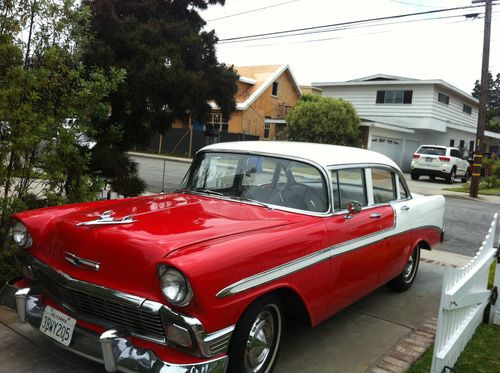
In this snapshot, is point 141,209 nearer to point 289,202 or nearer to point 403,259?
point 289,202

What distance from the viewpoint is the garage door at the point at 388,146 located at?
26.0m

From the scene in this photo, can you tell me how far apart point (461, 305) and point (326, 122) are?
20456mm

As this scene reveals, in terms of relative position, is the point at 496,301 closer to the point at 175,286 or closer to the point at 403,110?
the point at 175,286

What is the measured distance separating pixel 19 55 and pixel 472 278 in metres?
4.17

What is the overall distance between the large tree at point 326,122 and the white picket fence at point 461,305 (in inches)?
758

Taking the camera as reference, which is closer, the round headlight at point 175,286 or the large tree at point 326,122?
the round headlight at point 175,286

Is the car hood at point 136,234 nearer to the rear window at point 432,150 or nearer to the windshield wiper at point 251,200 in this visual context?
the windshield wiper at point 251,200

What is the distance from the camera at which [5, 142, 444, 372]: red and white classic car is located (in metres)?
2.46

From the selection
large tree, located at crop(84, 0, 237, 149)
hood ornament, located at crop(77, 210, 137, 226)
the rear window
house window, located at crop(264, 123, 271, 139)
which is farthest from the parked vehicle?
hood ornament, located at crop(77, 210, 137, 226)

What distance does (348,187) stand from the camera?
4.09 metres

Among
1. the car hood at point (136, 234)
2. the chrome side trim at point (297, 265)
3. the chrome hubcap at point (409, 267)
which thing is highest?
the car hood at point (136, 234)

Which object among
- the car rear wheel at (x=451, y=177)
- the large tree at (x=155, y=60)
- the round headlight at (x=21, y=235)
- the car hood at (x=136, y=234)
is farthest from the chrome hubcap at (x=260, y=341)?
the car rear wheel at (x=451, y=177)

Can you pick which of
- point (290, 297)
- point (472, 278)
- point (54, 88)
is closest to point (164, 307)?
point (290, 297)

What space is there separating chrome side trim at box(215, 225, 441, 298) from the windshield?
357mm
